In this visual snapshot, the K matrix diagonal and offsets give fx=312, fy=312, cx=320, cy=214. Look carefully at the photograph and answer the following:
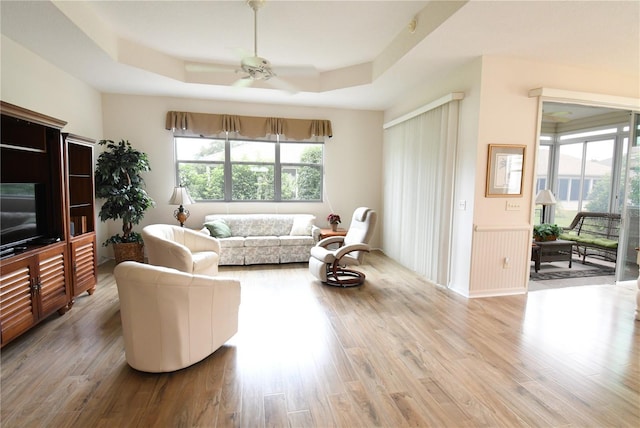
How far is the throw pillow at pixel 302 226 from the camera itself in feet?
17.8

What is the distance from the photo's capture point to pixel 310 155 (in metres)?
6.04

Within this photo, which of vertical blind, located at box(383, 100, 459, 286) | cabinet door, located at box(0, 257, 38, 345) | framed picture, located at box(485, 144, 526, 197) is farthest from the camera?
vertical blind, located at box(383, 100, 459, 286)

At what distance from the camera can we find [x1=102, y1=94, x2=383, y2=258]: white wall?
523cm

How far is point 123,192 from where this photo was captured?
4629 mm

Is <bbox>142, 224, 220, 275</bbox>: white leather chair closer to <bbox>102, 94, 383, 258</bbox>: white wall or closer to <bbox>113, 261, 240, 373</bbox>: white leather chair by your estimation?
<bbox>113, 261, 240, 373</bbox>: white leather chair

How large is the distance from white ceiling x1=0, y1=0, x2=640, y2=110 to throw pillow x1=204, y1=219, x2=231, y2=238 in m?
2.14

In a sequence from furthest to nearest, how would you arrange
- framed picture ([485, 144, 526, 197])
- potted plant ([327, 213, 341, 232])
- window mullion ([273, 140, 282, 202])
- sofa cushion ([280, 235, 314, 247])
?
window mullion ([273, 140, 282, 202]) → potted plant ([327, 213, 341, 232]) → sofa cushion ([280, 235, 314, 247]) → framed picture ([485, 144, 526, 197])

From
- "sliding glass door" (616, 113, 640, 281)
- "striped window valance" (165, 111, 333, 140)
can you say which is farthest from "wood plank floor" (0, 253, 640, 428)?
"striped window valance" (165, 111, 333, 140)

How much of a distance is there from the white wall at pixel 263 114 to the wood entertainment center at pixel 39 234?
1876 millimetres

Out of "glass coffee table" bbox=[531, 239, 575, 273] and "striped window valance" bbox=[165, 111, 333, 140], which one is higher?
"striped window valance" bbox=[165, 111, 333, 140]

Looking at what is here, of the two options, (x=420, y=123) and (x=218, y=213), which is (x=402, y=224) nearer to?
(x=420, y=123)

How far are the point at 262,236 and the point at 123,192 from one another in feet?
7.19

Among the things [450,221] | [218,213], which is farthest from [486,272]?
[218,213]

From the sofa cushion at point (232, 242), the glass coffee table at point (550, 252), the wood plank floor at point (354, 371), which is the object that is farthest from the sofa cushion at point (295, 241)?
the glass coffee table at point (550, 252)
